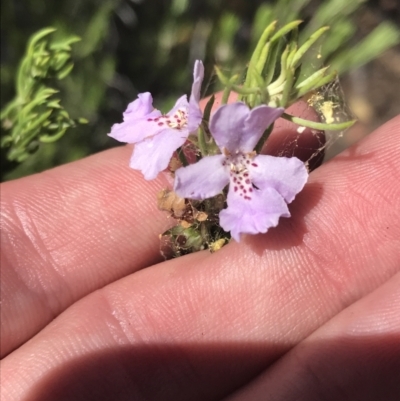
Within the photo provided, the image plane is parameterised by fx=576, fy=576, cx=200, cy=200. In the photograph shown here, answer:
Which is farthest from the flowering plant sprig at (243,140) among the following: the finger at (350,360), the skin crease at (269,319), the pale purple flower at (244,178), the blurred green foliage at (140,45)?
the blurred green foliage at (140,45)

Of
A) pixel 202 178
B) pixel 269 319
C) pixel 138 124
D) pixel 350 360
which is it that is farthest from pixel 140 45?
pixel 350 360

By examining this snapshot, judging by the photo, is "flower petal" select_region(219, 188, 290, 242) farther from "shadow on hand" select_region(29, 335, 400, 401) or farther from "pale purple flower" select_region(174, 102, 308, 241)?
"shadow on hand" select_region(29, 335, 400, 401)

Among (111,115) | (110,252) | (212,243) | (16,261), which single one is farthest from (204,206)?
(111,115)

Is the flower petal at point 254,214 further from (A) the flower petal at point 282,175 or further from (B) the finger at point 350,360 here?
(B) the finger at point 350,360

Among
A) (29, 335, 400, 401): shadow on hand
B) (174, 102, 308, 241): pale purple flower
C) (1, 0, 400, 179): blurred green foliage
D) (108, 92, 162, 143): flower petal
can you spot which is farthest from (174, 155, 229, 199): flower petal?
(1, 0, 400, 179): blurred green foliage

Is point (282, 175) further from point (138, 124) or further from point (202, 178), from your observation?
point (138, 124)

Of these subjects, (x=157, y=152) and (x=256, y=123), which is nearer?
(x=256, y=123)

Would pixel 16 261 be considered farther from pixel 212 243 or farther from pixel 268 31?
pixel 268 31
